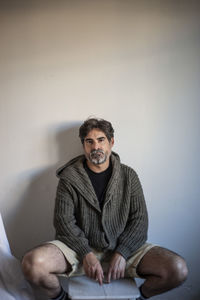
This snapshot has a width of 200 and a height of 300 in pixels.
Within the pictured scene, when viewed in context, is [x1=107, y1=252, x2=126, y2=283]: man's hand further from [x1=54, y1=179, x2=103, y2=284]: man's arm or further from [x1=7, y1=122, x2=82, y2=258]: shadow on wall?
[x1=7, y1=122, x2=82, y2=258]: shadow on wall

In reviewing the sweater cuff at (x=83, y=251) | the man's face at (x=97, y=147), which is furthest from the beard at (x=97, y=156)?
the sweater cuff at (x=83, y=251)

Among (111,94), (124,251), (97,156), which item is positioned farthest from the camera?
(111,94)

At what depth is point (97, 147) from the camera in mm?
1475

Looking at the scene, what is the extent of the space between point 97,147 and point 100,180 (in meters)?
0.20

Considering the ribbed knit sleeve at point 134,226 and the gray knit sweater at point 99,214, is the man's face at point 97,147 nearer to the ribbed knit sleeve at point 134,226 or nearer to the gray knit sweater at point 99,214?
the gray knit sweater at point 99,214

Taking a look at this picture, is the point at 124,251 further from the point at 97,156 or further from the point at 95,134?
the point at 95,134

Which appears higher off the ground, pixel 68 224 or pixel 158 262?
pixel 68 224

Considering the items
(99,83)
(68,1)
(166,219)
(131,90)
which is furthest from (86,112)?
(166,219)

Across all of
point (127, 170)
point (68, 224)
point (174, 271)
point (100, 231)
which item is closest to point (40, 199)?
point (68, 224)

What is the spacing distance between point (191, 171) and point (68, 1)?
1287mm

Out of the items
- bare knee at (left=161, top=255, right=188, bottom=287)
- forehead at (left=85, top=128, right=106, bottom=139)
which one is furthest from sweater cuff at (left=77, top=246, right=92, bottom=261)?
forehead at (left=85, top=128, right=106, bottom=139)

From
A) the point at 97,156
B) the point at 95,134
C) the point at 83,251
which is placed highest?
the point at 95,134

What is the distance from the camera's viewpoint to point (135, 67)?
1.61m

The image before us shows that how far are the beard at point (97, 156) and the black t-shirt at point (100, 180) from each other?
92 mm
